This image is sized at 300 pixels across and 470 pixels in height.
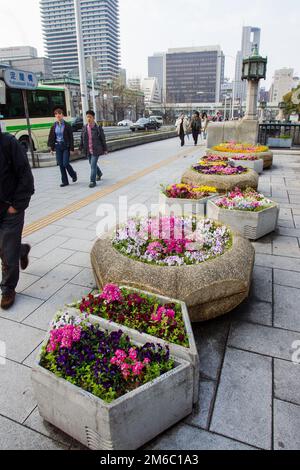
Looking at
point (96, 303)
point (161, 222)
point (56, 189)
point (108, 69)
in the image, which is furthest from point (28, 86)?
point (108, 69)

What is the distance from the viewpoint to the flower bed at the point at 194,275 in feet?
9.99

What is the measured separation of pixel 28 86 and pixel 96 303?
1163cm

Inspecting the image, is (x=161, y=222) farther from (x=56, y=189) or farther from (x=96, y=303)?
(x=56, y=189)

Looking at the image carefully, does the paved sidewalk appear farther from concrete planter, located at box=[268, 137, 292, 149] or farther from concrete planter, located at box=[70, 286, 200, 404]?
concrete planter, located at box=[268, 137, 292, 149]

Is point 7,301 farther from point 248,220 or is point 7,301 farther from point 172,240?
point 248,220

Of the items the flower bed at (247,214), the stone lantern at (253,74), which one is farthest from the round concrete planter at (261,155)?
the flower bed at (247,214)

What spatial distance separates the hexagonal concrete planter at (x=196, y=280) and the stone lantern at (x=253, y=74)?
12.9 m

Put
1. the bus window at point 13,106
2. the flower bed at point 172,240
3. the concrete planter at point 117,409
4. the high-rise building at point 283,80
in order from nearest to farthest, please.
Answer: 1. the concrete planter at point 117,409
2. the flower bed at point 172,240
3. the bus window at point 13,106
4. the high-rise building at point 283,80

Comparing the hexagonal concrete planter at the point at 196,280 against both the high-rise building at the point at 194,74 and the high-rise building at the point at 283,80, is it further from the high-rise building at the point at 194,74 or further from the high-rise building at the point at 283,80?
the high-rise building at the point at 283,80

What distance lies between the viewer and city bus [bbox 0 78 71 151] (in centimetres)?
1464

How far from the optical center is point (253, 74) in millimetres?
13734

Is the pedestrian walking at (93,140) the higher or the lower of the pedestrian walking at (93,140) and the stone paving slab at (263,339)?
the higher

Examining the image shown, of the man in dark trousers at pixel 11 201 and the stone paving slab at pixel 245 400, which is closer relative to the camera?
the stone paving slab at pixel 245 400

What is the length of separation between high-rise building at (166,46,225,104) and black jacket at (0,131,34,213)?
5368 inches
